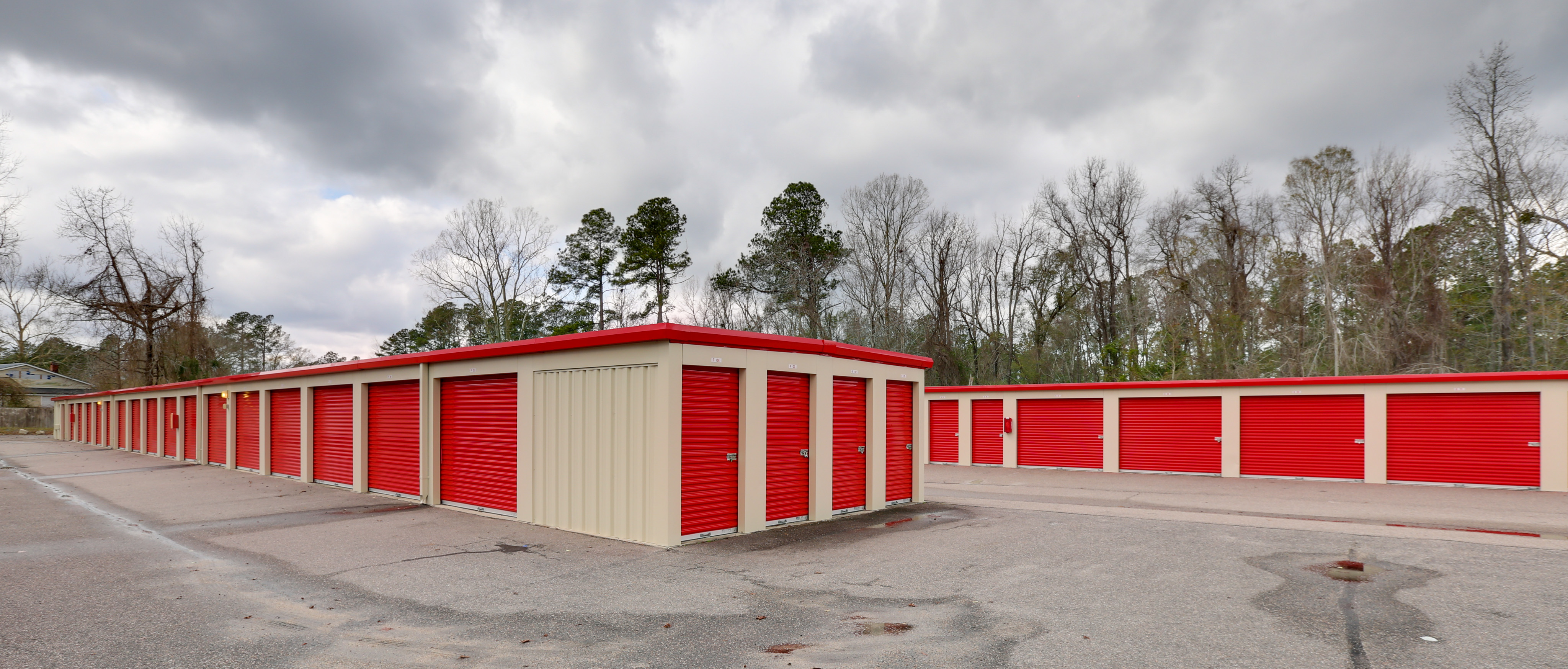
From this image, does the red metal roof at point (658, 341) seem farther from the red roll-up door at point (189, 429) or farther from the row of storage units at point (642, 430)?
the red roll-up door at point (189, 429)

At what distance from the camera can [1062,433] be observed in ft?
74.7

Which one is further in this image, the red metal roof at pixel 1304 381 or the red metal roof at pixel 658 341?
the red metal roof at pixel 1304 381

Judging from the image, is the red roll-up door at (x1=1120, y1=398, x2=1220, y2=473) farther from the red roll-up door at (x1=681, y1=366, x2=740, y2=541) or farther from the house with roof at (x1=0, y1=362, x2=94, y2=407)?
the house with roof at (x1=0, y1=362, x2=94, y2=407)

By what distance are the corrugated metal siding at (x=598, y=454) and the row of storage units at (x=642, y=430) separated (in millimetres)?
25

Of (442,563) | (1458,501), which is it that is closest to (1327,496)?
(1458,501)

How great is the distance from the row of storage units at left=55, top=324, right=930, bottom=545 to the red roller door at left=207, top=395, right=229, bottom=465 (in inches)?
367

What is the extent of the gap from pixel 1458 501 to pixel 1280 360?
19.1 meters

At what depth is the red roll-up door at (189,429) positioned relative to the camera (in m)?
26.0

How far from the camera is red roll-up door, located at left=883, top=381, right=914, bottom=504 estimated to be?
1357 cm

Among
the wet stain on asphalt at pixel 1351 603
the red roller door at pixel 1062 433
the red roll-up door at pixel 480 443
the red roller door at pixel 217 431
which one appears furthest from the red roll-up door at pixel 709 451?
the red roller door at pixel 217 431

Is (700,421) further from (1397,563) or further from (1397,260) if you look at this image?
(1397,260)

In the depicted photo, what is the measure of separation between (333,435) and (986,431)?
1841cm

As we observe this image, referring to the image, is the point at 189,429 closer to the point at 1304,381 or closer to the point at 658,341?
the point at 658,341

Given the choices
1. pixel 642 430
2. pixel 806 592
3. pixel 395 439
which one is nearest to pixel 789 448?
pixel 642 430
